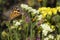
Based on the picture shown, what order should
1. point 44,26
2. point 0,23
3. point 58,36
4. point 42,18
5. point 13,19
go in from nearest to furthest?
point 44,26
point 58,36
point 42,18
point 13,19
point 0,23

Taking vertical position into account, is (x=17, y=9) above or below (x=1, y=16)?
above

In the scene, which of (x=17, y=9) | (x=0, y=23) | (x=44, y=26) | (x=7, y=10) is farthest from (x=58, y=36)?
(x=7, y=10)

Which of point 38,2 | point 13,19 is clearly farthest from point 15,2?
point 13,19

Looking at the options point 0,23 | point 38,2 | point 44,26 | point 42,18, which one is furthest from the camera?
point 38,2

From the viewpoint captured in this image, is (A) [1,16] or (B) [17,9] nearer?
(B) [17,9]

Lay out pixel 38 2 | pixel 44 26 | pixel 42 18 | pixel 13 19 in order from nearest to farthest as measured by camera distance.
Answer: pixel 44 26 < pixel 42 18 < pixel 13 19 < pixel 38 2

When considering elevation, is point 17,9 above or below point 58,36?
above

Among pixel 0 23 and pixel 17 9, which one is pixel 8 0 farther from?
pixel 17 9

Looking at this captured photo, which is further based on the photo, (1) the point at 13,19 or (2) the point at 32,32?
(1) the point at 13,19

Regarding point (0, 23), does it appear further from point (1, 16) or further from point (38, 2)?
point (38, 2)
